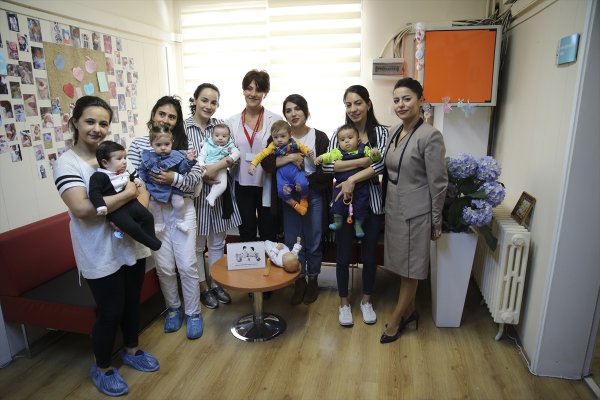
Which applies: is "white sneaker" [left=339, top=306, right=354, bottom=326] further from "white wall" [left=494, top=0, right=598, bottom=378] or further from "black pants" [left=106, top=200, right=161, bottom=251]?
"black pants" [left=106, top=200, right=161, bottom=251]

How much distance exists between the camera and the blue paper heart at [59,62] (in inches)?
103

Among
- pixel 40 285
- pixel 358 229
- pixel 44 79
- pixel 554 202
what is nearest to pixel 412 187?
pixel 358 229

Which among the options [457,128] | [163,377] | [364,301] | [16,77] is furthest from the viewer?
[457,128]

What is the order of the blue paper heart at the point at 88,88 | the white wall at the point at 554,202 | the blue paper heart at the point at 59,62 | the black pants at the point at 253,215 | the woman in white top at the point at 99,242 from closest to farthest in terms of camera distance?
the woman in white top at the point at 99,242, the white wall at the point at 554,202, the blue paper heart at the point at 59,62, the black pants at the point at 253,215, the blue paper heart at the point at 88,88

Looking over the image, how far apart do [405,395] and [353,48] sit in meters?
3.01

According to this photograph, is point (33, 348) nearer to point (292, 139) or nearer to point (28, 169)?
point (28, 169)

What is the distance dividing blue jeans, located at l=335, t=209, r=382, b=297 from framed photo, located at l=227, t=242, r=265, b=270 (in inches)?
20.2

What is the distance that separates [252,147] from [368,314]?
1.36 meters

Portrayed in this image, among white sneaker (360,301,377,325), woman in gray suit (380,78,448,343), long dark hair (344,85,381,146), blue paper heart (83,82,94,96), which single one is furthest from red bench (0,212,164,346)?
long dark hair (344,85,381,146)

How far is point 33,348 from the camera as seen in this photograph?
2420 millimetres

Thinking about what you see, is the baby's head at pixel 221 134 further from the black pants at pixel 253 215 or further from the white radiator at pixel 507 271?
the white radiator at pixel 507 271

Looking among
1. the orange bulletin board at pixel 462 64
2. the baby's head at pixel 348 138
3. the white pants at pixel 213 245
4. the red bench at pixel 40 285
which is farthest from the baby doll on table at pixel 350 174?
the red bench at pixel 40 285

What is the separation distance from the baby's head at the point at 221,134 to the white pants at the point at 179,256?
413 millimetres

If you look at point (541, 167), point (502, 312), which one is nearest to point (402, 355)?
point (502, 312)
